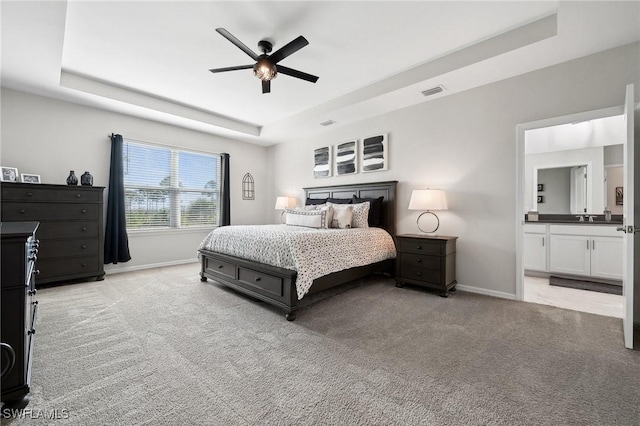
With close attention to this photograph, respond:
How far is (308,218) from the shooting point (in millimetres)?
3967

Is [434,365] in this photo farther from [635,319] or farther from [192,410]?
[635,319]

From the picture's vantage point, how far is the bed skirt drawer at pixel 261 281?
2.68 meters

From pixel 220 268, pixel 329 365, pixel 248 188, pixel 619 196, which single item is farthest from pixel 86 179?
pixel 619 196

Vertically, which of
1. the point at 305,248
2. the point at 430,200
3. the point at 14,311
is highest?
the point at 430,200

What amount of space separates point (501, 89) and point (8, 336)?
4782 mm

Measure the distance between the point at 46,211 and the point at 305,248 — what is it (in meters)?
3.47

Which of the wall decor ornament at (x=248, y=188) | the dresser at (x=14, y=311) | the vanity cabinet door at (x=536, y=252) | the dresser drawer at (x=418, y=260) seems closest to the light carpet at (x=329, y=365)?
the dresser at (x=14, y=311)

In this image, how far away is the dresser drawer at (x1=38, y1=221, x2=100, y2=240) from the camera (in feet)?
11.3

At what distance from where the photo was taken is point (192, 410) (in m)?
1.39

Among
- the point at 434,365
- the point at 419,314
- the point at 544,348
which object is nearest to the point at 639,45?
the point at 544,348

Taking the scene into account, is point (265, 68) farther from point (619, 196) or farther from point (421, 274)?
point (619, 196)

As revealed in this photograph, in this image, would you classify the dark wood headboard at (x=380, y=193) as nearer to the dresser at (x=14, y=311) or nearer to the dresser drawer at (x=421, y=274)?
the dresser drawer at (x=421, y=274)

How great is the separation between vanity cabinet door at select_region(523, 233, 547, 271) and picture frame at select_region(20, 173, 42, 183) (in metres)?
7.41

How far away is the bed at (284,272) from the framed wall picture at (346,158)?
1.14 feet
